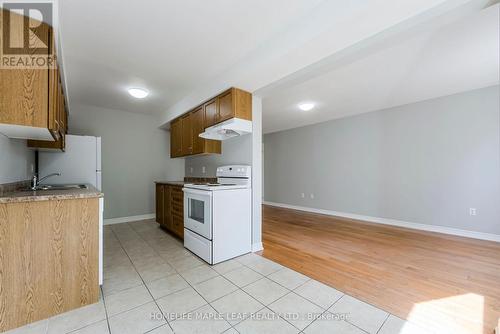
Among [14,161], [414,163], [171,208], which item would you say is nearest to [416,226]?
[414,163]

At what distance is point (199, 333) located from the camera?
1.46m

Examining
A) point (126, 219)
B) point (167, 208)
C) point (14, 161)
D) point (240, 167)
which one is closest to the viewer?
point (14, 161)

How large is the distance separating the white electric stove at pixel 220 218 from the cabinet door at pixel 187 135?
1.11m

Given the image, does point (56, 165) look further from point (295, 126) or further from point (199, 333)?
point (295, 126)

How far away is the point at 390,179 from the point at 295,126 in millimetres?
2869

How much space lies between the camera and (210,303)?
5.88ft

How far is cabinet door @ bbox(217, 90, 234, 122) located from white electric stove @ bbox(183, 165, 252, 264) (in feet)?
2.41

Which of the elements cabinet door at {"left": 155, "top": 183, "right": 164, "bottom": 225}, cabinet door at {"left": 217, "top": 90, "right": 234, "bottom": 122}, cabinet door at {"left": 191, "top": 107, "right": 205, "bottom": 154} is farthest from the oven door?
cabinet door at {"left": 155, "top": 183, "right": 164, "bottom": 225}

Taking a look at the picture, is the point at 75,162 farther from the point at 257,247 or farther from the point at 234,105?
the point at 257,247

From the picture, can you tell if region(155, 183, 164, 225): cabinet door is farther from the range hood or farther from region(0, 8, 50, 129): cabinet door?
region(0, 8, 50, 129): cabinet door

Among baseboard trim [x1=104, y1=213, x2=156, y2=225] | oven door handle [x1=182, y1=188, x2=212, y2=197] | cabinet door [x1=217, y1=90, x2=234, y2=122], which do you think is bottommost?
baseboard trim [x1=104, y1=213, x2=156, y2=225]

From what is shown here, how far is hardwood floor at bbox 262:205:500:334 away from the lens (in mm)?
1701

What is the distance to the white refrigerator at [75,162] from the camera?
330 cm

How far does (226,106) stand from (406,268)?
120 inches
